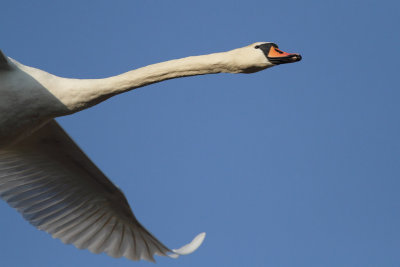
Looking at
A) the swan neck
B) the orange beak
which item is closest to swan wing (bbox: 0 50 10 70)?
the swan neck

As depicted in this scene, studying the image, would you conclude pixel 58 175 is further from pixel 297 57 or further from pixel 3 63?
pixel 297 57

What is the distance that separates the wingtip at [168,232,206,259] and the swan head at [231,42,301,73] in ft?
7.89

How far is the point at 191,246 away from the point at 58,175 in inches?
84.7

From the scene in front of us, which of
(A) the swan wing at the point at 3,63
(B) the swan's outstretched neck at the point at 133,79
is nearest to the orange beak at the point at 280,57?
(B) the swan's outstretched neck at the point at 133,79

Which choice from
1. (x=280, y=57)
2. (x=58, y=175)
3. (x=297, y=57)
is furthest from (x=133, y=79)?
(x=58, y=175)

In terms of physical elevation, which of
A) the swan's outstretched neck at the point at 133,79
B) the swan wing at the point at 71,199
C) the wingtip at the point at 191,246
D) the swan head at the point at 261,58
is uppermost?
the swan head at the point at 261,58

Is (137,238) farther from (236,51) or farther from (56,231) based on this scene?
(236,51)

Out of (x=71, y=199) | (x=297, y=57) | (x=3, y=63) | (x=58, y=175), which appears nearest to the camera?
(x=297, y=57)

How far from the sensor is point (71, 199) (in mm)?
9727

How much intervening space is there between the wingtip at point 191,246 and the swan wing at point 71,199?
372 millimetres

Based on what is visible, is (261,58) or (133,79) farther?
(133,79)

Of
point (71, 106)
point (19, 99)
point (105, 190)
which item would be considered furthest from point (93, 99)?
point (105, 190)

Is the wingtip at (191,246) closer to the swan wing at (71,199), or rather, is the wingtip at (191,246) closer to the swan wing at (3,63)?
the swan wing at (71,199)

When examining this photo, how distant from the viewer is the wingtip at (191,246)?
28.6 feet
